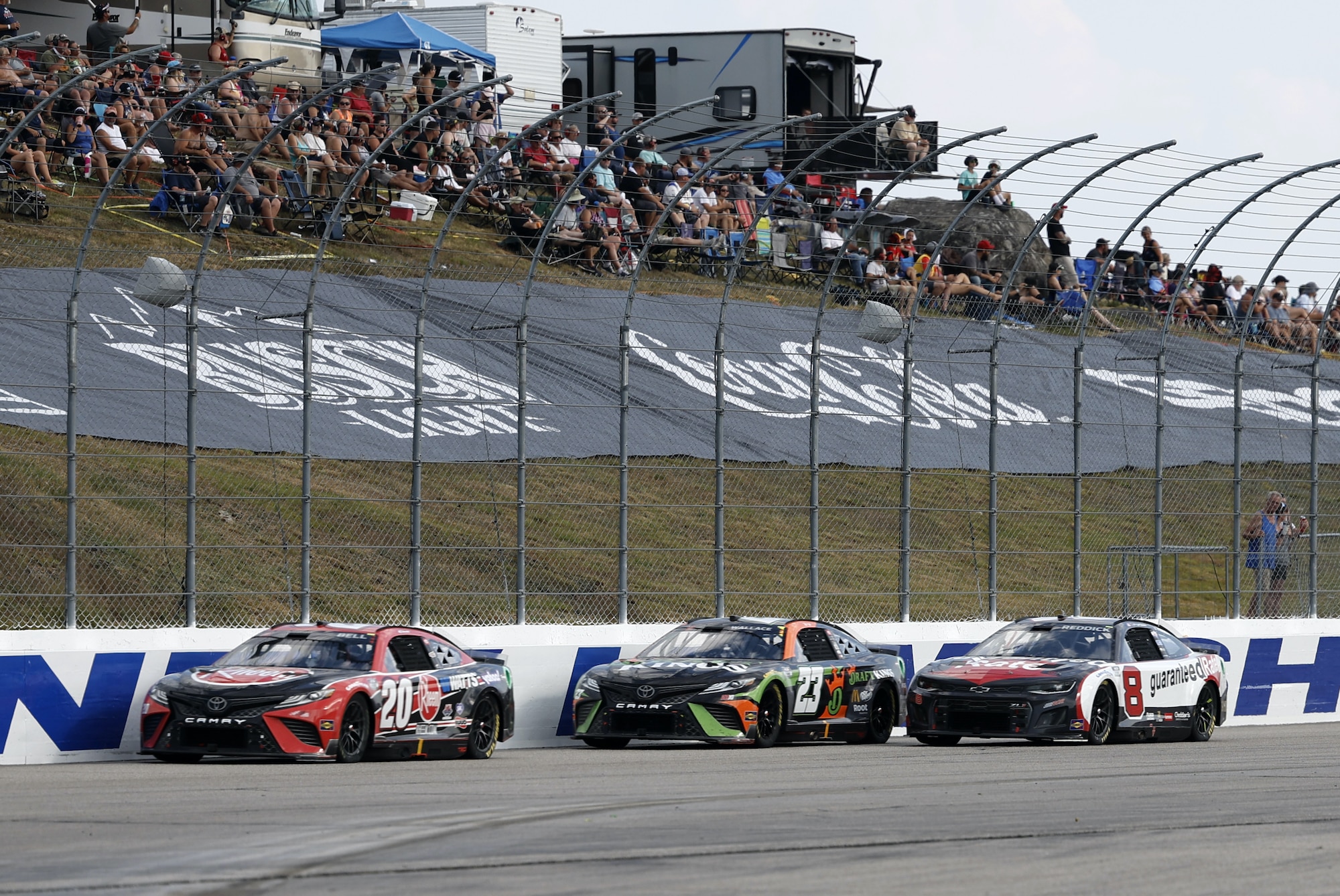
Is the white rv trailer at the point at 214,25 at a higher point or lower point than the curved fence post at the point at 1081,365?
higher

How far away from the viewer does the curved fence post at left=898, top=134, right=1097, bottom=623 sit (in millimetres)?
20094

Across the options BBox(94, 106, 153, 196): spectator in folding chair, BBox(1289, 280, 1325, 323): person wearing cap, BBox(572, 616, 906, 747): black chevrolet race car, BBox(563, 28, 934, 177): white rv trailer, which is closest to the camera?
BBox(572, 616, 906, 747): black chevrolet race car

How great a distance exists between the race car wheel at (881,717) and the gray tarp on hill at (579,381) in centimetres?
329

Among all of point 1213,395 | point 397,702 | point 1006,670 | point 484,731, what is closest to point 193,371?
point 397,702

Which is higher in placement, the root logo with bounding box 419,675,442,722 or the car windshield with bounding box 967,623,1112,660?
the root logo with bounding box 419,675,442,722

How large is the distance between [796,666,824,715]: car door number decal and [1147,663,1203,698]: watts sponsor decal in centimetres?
322

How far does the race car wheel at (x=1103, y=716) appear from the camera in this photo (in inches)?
680

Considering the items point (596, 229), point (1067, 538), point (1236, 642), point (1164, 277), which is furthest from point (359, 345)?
point (1164, 277)

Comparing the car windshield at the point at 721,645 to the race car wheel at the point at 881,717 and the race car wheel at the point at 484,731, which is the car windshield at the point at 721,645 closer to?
the race car wheel at the point at 881,717

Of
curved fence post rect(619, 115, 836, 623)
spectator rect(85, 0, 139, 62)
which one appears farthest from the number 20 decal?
spectator rect(85, 0, 139, 62)

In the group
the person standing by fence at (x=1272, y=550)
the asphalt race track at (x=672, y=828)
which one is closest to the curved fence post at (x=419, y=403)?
the asphalt race track at (x=672, y=828)

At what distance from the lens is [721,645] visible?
685 inches

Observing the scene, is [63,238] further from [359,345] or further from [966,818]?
[966,818]

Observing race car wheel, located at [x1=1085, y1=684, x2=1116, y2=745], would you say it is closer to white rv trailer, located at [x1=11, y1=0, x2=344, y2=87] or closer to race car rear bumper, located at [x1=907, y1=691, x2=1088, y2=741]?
race car rear bumper, located at [x1=907, y1=691, x2=1088, y2=741]
